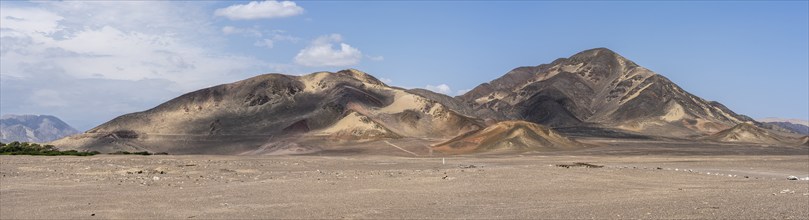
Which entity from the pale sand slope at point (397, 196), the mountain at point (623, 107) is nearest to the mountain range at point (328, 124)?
the mountain at point (623, 107)

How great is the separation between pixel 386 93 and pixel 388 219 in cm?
12048

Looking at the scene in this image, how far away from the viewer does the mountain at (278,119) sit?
111438mm

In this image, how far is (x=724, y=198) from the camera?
22641 mm

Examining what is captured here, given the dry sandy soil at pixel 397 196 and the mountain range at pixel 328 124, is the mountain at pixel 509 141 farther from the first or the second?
the dry sandy soil at pixel 397 196

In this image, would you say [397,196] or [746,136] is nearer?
[397,196]

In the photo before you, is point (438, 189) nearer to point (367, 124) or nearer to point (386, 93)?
point (367, 124)

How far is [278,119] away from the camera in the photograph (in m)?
123

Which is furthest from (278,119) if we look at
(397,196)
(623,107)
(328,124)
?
(397,196)

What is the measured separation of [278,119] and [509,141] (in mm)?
43345

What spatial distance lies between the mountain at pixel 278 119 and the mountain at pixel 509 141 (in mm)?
14412

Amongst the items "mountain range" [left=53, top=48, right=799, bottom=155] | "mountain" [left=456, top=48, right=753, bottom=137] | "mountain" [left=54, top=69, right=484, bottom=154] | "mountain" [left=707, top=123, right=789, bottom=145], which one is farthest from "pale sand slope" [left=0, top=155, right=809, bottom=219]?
"mountain" [left=456, top=48, right=753, bottom=137]

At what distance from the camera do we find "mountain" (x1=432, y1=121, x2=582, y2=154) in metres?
92.9

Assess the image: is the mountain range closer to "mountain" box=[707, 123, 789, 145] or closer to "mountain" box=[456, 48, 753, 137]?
"mountain" box=[707, 123, 789, 145]

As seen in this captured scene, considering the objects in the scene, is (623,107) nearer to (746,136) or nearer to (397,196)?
(746,136)
